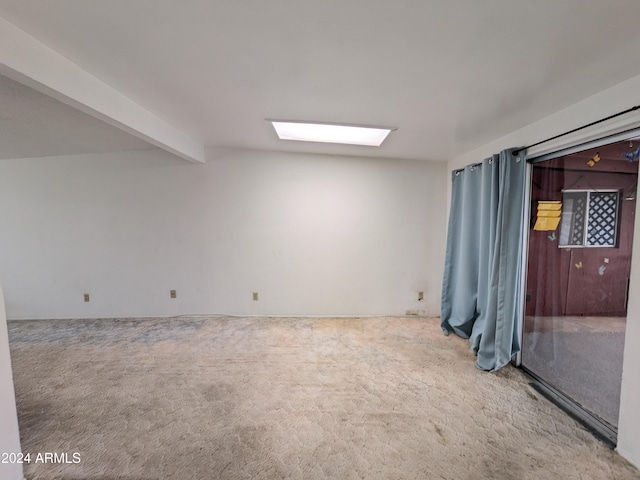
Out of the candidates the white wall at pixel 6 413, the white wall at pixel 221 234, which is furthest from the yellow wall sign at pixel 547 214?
the white wall at pixel 6 413

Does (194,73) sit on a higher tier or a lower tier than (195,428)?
higher

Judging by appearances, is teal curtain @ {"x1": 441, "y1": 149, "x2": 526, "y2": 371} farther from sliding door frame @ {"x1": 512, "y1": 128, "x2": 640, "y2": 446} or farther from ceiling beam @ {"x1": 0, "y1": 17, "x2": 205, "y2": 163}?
ceiling beam @ {"x1": 0, "y1": 17, "x2": 205, "y2": 163}

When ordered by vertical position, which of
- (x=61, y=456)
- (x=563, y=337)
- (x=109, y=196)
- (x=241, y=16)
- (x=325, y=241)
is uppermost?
(x=241, y=16)

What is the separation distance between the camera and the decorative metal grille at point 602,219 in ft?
7.29

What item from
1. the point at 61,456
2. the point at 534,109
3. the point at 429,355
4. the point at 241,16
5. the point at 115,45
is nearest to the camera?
the point at 241,16

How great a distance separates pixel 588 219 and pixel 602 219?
0.10m

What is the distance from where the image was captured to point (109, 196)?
10.4 ft

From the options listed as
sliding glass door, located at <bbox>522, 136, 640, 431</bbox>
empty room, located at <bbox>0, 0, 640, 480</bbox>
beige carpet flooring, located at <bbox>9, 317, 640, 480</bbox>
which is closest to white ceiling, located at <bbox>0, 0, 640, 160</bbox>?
empty room, located at <bbox>0, 0, 640, 480</bbox>

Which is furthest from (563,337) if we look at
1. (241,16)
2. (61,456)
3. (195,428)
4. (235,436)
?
(61,456)

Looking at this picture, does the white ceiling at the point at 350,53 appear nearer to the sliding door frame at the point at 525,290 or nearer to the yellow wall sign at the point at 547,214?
the sliding door frame at the point at 525,290

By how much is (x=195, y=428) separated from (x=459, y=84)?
2716 mm

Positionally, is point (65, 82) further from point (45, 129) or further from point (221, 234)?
point (221, 234)

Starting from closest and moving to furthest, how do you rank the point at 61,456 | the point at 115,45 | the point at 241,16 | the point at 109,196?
the point at 241,16 < the point at 115,45 < the point at 61,456 < the point at 109,196

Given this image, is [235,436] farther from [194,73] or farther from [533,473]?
[194,73]
